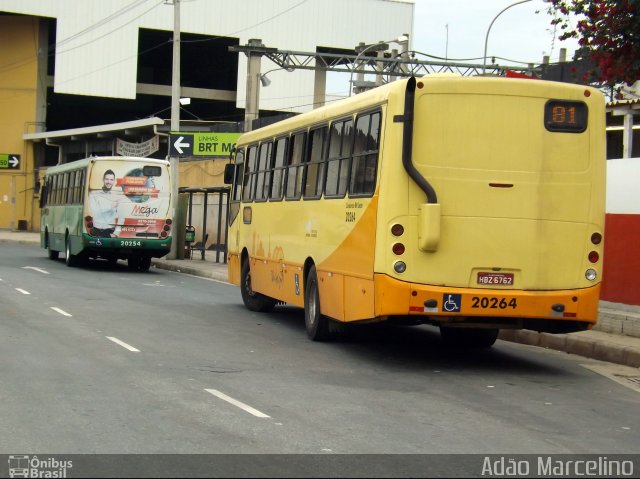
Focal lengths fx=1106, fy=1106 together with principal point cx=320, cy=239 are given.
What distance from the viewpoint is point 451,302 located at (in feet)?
41.3

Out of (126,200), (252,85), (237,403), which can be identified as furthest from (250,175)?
(252,85)

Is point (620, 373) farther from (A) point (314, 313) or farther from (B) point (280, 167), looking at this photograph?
(B) point (280, 167)

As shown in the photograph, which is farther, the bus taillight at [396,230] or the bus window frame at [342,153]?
the bus window frame at [342,153]

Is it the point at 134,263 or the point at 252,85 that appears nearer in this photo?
the point at 134,263

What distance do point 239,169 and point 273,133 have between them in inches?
111

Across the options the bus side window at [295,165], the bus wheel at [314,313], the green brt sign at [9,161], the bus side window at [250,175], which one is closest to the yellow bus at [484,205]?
the bus wheel at [314,313]

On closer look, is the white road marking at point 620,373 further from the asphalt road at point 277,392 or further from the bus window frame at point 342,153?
the bus window frame at point 342,153

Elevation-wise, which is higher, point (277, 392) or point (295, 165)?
point (295, 165)

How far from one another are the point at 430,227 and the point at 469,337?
3744 millimetres

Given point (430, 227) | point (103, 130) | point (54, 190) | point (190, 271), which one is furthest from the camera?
point (103, 130)

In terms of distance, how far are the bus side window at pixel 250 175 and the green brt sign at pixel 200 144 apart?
13.7m

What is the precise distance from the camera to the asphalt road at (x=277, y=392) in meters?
8.56

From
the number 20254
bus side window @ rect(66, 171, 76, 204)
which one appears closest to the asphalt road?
the number 20254

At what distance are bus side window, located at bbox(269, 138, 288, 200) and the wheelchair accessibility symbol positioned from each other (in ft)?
18.8
